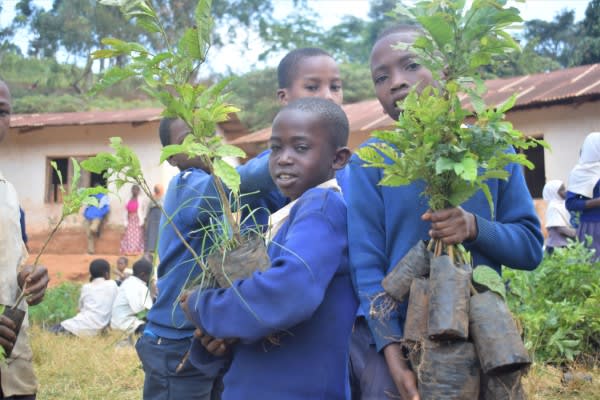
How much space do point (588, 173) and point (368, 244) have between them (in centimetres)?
397

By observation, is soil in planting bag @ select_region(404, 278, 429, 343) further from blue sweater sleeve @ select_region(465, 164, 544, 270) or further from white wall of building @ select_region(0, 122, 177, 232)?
white wall of building @ select_region(0, 122, 177, 232)

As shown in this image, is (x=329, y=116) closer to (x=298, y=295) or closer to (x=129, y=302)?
(x=298, y=295)

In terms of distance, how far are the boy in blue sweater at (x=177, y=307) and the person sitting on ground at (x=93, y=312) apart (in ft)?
16.7

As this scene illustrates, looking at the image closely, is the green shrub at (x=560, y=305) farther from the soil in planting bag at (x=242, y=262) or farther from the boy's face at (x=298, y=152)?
the soil in planting bag at (x=242, y=262)

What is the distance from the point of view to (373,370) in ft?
6.78

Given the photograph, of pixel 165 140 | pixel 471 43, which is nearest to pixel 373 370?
pixel 471 43

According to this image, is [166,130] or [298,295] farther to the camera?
[166,130]

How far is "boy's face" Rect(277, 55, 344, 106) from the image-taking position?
2980 mm

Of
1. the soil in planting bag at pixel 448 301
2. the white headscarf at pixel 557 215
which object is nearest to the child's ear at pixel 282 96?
the soil in planting bag at pixel 448 301

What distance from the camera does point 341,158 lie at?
230cm

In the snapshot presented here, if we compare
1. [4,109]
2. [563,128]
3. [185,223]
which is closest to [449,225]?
[185,223]

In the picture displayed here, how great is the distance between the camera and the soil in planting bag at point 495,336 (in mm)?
1683

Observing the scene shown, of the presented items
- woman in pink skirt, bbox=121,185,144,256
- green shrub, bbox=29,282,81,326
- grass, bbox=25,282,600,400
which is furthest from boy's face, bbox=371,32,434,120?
woman in pink skirt, bbox=121,185,144,256

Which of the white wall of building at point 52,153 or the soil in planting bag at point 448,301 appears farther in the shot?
the white wall of building at point 52,153
